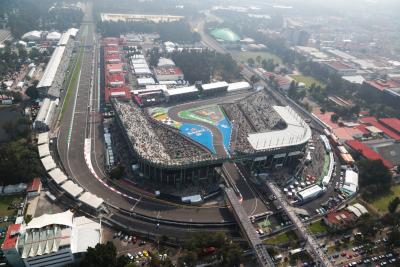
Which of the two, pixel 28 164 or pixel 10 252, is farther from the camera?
pixel 28 164

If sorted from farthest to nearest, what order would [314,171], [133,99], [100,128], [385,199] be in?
[133,99]
[100,128]
[314,171]
[385,199]

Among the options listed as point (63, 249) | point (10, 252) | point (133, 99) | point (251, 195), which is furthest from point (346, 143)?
point (10, 252)

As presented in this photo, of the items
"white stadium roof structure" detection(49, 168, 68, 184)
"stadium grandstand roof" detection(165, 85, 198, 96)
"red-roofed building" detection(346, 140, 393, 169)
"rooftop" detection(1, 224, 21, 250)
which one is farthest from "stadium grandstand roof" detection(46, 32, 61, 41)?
"red-roofed building" detection(346, 140, 393, 169)

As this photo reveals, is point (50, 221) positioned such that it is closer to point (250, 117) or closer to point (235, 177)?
point (235, 177)

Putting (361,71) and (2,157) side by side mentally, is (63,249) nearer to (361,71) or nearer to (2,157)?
(2,157)

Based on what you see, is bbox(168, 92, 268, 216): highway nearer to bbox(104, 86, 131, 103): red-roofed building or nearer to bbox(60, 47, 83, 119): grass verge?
bbox(104, 86, 131, 103): red-roofed building

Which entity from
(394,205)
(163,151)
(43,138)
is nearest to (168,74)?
(163,151)
